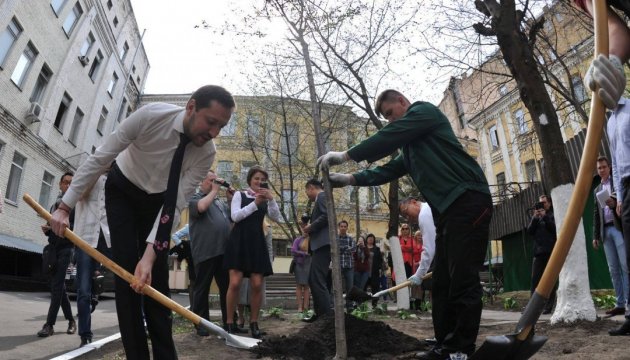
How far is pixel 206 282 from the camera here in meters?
5.60

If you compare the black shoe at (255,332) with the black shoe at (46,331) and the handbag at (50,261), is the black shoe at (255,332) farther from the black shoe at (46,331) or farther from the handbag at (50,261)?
the handbag at (50,261)

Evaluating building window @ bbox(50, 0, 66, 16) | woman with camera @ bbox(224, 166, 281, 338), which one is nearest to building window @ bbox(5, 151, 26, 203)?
building window @ bbox(50, 0, 66, 16)

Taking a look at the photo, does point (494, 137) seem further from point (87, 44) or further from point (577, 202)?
point (577, 202)

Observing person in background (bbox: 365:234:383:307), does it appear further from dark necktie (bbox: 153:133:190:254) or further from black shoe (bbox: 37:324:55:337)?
dark necktie (bbox: 153:133:190:254)

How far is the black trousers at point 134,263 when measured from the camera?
2.78m

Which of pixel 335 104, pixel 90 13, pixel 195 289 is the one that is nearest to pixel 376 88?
pixel 335 104

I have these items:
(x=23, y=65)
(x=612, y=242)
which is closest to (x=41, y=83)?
(x=23, y=65)

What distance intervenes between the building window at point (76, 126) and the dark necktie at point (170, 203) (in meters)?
22.3

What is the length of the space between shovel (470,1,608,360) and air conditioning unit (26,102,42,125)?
1890 centimetres

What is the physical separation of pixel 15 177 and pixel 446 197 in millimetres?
18056

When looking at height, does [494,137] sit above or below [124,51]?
below

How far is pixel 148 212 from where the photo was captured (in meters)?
3.10

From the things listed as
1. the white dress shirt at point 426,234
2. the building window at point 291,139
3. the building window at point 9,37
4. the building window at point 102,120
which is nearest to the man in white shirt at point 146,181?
the white dress shirt at point 426,234

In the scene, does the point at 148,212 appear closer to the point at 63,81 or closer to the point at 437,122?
the point at 437,122
